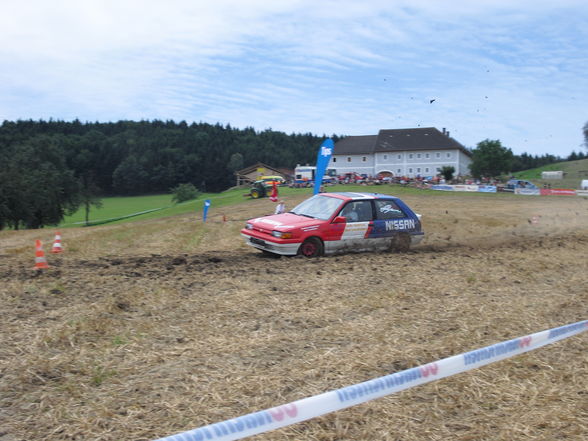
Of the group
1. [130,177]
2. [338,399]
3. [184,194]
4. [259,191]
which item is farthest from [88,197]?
[338,399]

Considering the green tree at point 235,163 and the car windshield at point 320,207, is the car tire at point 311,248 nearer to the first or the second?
the car windshield at point 320,207

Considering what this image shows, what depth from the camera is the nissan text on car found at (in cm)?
1023

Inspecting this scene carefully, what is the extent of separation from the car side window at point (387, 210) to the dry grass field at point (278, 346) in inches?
89.4

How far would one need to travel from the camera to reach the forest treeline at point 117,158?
51531 mm

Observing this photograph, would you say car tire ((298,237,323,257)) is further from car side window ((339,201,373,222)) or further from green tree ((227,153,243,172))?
green tree ((227,153,243,172))

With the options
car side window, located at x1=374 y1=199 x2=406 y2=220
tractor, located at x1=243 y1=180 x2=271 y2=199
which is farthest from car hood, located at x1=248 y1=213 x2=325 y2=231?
tractor, located at x1=243 y1=180 x2=271 y2=199

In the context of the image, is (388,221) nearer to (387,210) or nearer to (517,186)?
(387,210)

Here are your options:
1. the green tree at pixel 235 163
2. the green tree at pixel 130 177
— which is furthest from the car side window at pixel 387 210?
the green tree at pixel 235 163

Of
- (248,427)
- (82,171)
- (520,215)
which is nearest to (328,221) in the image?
(248,427)

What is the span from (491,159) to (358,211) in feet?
220

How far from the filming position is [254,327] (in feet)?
17.7

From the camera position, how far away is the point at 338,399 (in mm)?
2744

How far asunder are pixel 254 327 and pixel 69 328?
1.82 meters

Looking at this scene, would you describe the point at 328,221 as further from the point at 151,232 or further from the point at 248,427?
the point at 151,232
